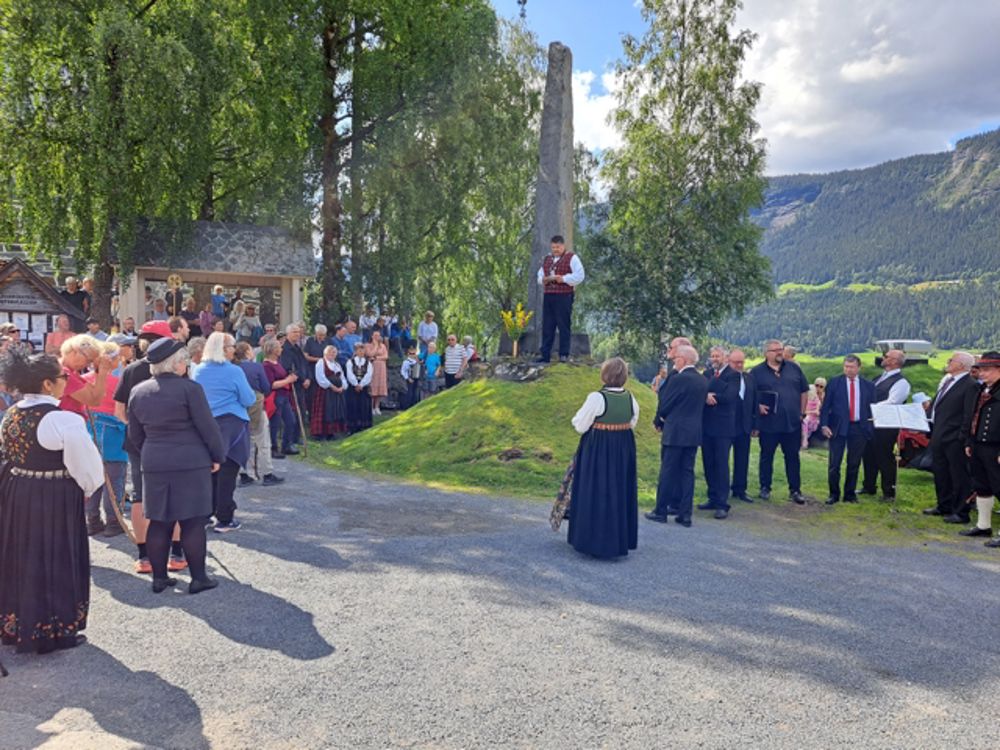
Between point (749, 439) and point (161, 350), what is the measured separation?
754 centimetres

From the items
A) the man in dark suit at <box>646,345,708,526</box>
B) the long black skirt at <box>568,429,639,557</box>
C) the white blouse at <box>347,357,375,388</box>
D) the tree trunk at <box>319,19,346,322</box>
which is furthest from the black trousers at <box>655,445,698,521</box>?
the tree trunk at <box>319,19,346,322</box>

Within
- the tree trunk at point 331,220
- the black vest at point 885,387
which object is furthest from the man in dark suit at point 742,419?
the tree trunk at point 331,220

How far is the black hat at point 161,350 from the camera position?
5430mm

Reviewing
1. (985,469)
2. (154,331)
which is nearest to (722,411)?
(985,469)

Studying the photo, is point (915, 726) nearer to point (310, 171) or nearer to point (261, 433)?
point (261, 433)

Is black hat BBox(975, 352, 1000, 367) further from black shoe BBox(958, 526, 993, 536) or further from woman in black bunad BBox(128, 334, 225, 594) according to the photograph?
woman in black bunad BBox(128, 334, 225, 594)

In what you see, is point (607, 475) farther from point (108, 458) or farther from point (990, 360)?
point (990, 360)

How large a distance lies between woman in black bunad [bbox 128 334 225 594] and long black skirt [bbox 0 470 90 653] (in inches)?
32.2

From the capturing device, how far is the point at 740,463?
10.2m

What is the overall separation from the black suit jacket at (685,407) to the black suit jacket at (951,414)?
136 inches

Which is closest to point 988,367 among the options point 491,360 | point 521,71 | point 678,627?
point 678,627

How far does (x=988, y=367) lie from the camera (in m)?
8.26

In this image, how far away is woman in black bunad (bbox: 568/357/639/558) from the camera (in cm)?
683

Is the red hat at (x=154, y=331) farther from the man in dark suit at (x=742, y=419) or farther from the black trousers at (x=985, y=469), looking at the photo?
the black trousers at (x=985, y=469)
